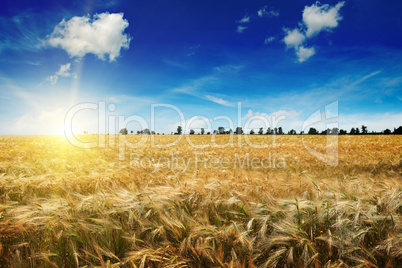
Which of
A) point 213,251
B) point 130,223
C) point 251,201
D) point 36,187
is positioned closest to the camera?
point 213,251

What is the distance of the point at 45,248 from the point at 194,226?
1.69m

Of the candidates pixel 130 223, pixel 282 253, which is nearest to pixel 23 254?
pixel 130 223

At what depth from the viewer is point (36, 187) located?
369 cm

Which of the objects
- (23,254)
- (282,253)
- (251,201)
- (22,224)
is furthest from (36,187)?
(282,253)

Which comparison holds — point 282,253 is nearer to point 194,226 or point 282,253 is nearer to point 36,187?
point 194,226

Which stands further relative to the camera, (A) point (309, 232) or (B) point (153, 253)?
(A) point (309, 232)

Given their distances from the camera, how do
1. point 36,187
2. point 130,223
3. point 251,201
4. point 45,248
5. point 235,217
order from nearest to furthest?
point 45,248 → point 130,223 → point 235,217 → point 251,201 → point 36,187

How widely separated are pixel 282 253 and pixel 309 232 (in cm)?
53

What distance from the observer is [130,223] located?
2395 mm

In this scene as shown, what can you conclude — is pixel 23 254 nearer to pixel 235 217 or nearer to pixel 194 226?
pixel 194 226

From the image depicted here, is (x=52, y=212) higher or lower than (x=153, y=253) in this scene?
higher

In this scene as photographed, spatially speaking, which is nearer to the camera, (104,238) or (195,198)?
(104,238)

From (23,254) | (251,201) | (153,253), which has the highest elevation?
(251,201)

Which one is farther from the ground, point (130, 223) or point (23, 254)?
point (130, 223)
